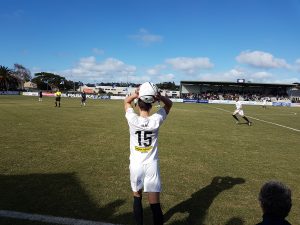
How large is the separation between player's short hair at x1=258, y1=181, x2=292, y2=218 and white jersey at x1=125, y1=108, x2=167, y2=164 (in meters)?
2.09

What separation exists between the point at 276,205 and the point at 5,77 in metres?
111

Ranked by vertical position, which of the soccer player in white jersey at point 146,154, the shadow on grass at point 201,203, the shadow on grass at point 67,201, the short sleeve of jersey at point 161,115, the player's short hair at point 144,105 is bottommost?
the shadow on grass at point 201,203

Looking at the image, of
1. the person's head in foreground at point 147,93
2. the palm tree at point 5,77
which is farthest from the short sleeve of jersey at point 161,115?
the palm tree at point 5,77

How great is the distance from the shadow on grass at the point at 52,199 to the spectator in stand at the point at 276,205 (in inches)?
126

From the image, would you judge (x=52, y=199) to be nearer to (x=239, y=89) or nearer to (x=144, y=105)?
(x=144, y=105)

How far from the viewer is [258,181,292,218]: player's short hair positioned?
2648 millimetres

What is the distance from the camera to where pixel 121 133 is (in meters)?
16.2

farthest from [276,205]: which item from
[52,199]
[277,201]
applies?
[52,199]

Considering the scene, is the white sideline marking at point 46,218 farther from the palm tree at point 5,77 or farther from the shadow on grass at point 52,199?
the palm tree at point 5,77

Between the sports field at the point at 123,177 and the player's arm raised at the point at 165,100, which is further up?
the player's arm raised at the point at 165,100

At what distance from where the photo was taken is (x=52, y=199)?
6359 mm

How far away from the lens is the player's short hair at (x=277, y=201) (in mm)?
2648

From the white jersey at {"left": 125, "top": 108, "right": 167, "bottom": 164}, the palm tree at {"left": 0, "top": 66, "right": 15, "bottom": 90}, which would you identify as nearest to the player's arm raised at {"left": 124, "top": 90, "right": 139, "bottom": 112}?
the white jersey at {"left": 125, "top": 108, "right": 167, "bottom": 164}

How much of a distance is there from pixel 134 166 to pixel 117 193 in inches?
96.5
